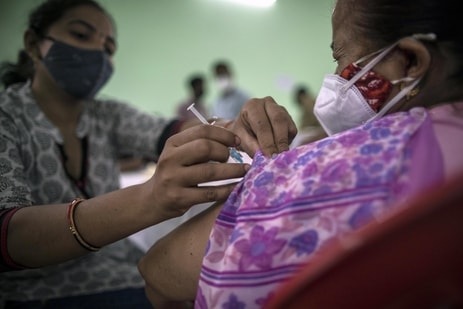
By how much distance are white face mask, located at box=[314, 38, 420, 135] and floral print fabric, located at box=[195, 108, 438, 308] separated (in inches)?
7.0

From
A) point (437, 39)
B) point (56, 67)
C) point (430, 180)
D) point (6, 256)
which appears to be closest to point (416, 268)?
point (430, 180)

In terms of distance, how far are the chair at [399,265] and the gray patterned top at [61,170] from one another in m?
0.66

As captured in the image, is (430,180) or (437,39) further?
(437,39)

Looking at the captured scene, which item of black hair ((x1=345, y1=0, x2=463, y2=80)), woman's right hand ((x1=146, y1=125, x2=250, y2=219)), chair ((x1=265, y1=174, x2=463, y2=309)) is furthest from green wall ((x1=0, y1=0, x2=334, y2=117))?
chair ((x1=265, y1=174, x2=463, y2=309))

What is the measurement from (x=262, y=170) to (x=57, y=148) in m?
0.77

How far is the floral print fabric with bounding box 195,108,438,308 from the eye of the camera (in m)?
0.41

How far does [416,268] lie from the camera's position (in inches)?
10.8

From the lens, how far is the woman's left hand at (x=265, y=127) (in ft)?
2.19

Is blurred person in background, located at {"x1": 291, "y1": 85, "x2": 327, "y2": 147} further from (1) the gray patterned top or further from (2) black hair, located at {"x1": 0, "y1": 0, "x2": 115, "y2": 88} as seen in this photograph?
(2) black hair, located at {"x1": 0, "y1": 0, "x2": 115, "y2": 88}

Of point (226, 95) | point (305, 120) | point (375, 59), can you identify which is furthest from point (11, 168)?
point (226, 95)

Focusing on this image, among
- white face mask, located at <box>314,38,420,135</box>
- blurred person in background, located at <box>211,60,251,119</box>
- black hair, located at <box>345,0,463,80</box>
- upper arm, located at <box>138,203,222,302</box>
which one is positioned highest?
black hair, located at <box>345,0,463,80</box>

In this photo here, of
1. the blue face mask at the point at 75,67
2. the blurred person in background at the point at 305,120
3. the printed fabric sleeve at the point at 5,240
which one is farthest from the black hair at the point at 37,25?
the blurred person in background at the point at 305,120

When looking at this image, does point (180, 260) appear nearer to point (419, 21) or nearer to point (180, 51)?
point (419, 21)

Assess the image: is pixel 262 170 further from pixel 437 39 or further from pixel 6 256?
pixel 6 256
